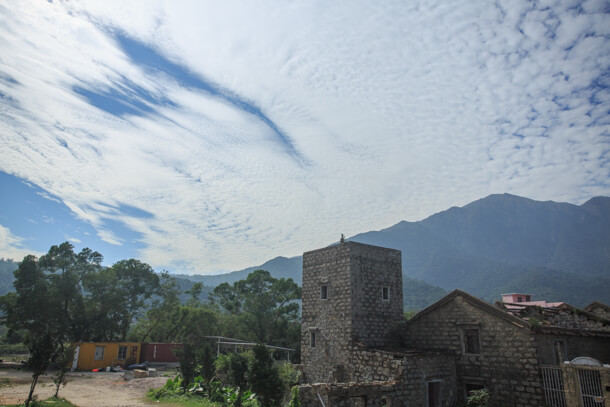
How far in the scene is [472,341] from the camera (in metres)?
16.2

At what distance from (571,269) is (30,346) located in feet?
632

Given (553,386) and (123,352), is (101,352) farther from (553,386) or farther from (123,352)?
(553,386)

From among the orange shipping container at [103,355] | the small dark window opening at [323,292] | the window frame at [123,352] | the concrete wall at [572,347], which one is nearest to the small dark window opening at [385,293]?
the small dark window opening at [323,292]

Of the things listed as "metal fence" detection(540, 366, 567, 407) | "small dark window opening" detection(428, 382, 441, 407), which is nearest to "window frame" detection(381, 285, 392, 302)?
"small dark window opening" detection(428, 382, 441, 407)

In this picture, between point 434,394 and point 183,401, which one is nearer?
point 434,394

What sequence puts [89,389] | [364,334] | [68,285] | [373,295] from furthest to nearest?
1. [68,285]
2. [89,389]
3. [373,295]
4. [364,334]

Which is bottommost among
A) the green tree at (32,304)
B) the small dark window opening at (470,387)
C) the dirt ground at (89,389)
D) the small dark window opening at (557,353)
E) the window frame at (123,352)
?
the dirt ground at (89,389)

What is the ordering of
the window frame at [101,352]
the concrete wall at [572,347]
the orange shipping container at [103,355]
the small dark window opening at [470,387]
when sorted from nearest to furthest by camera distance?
the concrete wall at [572,347]
the small dark window opening at [470,387]
the orange shipping container at [103,355]
the window frame at [101,352]

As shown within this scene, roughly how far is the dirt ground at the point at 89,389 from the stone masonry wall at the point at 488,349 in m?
14.1

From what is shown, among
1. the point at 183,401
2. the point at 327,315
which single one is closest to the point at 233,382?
the point at 183,401

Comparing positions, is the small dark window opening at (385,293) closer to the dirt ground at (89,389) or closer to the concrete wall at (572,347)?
the concrete wall at (572,347)

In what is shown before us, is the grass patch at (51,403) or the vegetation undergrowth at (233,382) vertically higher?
the vegetation undergrowth at (233,382)

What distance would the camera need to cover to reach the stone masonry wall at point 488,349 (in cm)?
1420

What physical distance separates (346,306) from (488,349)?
6165 millimetres
